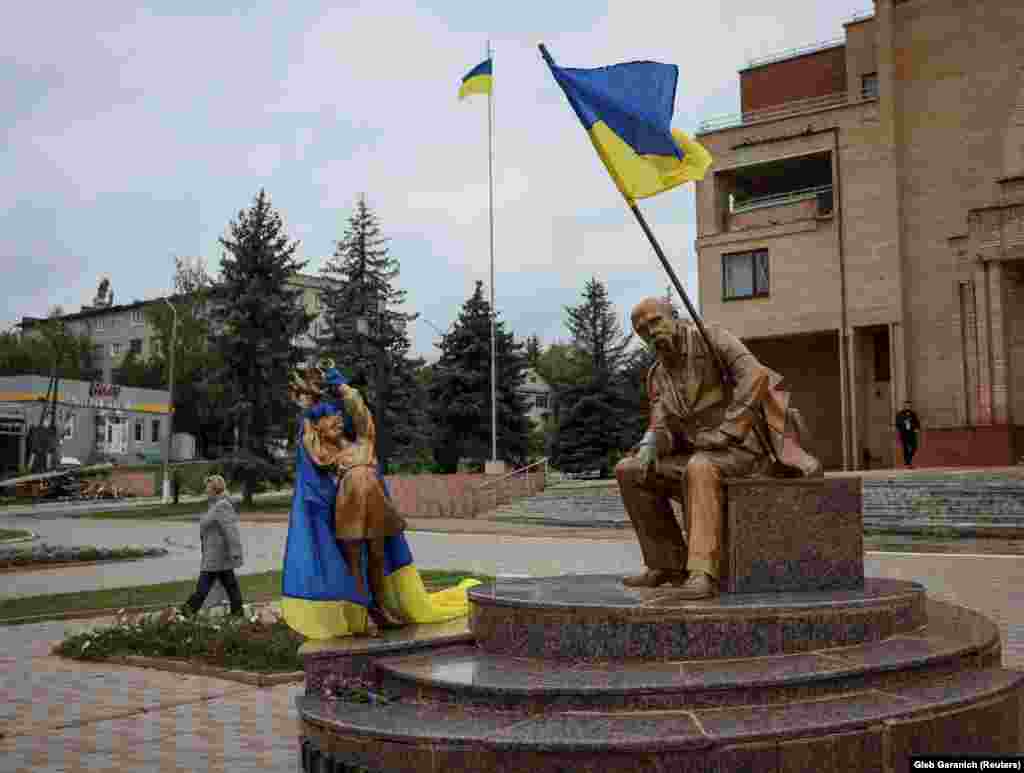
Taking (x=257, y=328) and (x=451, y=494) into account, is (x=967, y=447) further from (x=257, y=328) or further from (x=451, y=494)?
(x=257, y=328)

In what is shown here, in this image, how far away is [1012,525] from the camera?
2125 centimetres

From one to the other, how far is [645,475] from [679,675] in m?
1.78

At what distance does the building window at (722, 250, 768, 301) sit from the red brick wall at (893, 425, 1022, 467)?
28.9ft

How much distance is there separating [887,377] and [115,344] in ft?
221

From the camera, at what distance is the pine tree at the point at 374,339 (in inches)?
1726

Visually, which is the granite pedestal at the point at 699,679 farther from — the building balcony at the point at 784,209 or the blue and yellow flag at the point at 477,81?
the building balcony at the point at 784,209

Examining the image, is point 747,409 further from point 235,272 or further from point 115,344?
point 115,344

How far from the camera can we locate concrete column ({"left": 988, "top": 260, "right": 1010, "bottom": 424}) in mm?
32531

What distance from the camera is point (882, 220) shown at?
3709cm

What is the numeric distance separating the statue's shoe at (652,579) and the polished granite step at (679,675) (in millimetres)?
1281

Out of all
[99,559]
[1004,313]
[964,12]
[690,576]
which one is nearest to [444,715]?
[690,576]

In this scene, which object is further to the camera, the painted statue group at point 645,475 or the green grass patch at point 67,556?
the green grass patch at point 67,556

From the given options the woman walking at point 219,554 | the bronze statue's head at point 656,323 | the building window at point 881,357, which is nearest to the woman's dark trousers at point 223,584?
the woman walking at point 219,554

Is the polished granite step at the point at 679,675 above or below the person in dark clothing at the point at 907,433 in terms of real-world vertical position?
below
